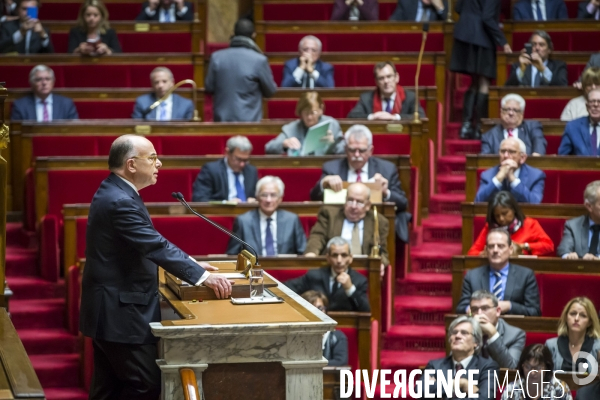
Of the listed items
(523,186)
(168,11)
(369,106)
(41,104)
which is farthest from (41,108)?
(523,186)

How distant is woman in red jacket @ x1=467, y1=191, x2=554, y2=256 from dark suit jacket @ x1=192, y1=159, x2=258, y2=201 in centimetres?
102

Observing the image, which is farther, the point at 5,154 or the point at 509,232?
the point at 5,154

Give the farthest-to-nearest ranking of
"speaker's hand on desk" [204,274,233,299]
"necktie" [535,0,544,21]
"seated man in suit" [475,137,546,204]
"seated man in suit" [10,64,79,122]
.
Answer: "necktie" [535,0,544,21]
"seated man in suit" [10,64,79,122]
"seated man in suit" [475,137,546,204]
"speaker's hand on desk" [204,274,233,299]

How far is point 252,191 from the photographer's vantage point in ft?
15.6

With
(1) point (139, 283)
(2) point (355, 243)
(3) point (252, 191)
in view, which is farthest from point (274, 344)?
(3) point (252, 191)

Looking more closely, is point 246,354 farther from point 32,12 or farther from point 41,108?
point 32,12

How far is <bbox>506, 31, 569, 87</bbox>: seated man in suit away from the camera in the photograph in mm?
5613

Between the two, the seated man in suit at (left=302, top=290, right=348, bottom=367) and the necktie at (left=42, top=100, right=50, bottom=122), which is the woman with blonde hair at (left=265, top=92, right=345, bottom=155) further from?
the seated man in suit at (left=302, top=290, right=348, bottom=367)

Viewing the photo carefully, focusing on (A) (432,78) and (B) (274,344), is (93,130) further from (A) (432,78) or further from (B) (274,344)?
(B) (274,344)

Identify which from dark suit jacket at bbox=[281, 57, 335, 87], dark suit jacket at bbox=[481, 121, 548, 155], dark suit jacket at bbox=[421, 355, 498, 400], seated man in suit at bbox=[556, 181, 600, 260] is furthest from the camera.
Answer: dark suit jacket at bbox=[281, 57, 335, 87]

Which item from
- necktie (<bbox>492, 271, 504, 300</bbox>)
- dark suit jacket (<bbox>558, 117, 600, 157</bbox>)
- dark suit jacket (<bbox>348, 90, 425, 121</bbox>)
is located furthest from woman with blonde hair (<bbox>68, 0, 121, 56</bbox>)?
necktie (<bbox>492, 271, 504, 300</bbox>)

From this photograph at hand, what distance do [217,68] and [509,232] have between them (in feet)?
5.90

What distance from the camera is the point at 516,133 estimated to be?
16.4ft

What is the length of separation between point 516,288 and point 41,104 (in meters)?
2.58
